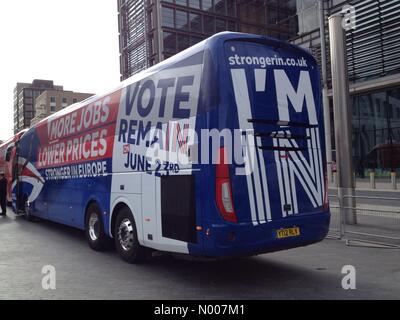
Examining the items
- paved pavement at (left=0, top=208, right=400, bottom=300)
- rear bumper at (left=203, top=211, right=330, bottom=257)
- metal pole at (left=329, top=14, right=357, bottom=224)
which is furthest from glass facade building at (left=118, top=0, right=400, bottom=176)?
Answer: rear bumper at (left=203, top=211, right=330, bottom=257)

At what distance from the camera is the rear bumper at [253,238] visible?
5625 millimetres

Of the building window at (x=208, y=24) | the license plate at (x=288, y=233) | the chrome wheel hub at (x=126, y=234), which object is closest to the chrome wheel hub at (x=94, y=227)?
the chrome wheel hub at (x=126, y=234)

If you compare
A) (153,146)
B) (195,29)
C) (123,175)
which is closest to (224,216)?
(153,146)

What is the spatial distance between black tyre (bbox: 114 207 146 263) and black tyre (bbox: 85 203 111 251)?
83cm

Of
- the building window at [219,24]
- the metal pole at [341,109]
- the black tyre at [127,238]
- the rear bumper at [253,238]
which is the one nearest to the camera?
the rear bumper at [253,238]

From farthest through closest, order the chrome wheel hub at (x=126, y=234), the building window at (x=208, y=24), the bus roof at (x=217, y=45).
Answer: the building window at (x=208, y=24), the chrome wheel hub at (x=126, y=234), the bus roof at (x=217, y=45)

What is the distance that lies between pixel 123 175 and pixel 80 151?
2.46m

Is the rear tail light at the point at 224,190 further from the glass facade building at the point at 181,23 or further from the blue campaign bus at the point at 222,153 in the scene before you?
the glass facade building at the point at 181,23

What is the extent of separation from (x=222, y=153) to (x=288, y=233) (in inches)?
61.9

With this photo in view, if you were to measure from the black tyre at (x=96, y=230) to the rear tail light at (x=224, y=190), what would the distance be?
12.1 feet

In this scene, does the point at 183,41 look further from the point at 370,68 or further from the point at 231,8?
the point at 370,68

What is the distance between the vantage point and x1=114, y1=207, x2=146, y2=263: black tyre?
7.39m
